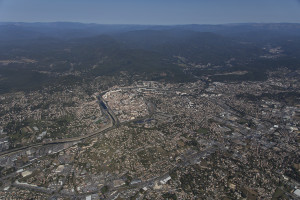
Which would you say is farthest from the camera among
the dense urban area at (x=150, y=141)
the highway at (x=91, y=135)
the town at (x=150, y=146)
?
the highway at (x=91, y=135)

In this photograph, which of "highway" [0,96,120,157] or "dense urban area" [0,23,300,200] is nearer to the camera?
"dense urban area" [0,23,300,200]

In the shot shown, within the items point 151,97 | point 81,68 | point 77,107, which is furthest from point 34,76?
point 151,97

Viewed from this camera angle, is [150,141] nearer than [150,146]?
No

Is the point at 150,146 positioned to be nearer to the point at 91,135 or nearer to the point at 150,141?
the point at 150,141

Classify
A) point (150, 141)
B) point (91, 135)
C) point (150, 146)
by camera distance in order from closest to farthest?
point (150, 146) → point (150, 141) → point (91, 135)

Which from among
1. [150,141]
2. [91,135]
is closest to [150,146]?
[150,141]

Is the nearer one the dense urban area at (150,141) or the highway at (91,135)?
the dense urban area at (150,141)

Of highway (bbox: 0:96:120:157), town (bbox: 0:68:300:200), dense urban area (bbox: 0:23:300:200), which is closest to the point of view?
town (bbox: 0:68:300:200)

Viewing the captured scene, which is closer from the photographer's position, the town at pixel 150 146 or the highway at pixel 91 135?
the town at pixel 150 146

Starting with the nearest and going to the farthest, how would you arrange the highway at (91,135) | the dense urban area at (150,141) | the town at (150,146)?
the town at (150,146) < the dense urban area at (150,141) < the highway at (91,135)

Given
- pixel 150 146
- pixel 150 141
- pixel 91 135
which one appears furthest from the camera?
pixel 91 135

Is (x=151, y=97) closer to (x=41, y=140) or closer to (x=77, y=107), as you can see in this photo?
(x=77, y=107)
